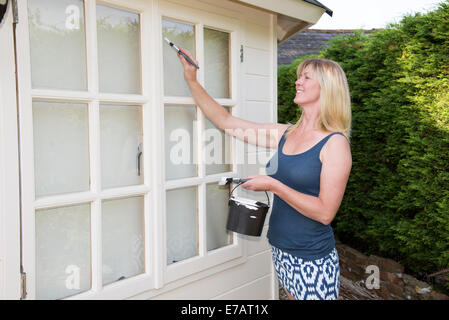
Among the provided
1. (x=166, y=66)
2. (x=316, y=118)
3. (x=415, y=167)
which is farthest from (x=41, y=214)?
(x=415, y=167)

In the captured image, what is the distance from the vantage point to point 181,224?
2357 mm

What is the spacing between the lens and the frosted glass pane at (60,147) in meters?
1.74

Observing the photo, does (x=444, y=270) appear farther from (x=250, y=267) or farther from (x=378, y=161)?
(x=250, y=267)

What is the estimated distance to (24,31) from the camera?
164cm

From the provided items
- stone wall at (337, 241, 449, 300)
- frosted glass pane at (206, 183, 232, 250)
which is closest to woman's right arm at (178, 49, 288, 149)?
frosted glass pane at (206, 183, 232, 250)

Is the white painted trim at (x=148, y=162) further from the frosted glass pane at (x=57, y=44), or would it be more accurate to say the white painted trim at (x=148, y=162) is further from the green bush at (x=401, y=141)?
the green bush at (x=401, y=141)

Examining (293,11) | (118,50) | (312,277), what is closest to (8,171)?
(118,50)

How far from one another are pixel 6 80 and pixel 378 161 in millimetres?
3737

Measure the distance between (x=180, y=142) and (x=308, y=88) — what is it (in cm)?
82

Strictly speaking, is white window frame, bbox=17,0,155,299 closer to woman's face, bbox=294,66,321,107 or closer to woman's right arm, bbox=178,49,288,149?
woman's right arm, bbox=178,49,288,149

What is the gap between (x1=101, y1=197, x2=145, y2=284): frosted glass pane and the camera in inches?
78.7

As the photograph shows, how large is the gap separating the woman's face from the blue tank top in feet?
0.83

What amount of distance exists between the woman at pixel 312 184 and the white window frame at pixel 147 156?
526 millimetres

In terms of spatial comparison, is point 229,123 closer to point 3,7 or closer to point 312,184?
point 312,184
